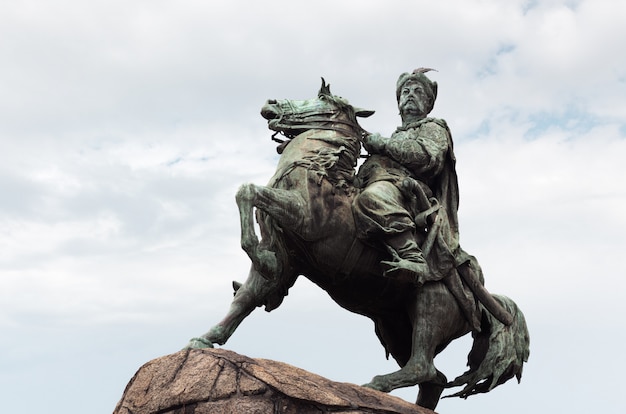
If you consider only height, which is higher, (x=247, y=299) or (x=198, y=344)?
(x=247, y=299)

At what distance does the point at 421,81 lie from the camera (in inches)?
367

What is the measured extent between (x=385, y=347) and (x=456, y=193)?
1.45m

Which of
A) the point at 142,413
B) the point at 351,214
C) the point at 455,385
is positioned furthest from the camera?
the point at 455,385

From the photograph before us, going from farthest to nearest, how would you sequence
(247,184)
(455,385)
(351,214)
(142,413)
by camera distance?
(455,385), (351,214), (247,184), (142,413)

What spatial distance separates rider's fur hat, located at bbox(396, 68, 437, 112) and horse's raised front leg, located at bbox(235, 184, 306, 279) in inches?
73.3

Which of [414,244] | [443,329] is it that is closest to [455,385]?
[443,329]

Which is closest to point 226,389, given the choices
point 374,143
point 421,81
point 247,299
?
point 247,299

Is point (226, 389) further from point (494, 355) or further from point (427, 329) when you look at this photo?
point (494, 355)

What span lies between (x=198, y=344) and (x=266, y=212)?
107cm

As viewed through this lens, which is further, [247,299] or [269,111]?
[269,111]

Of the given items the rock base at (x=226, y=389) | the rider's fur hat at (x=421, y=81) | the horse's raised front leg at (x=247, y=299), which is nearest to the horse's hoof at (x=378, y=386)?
the rock base at (x=226, y=389)

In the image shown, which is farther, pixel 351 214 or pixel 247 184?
pixel 351 214

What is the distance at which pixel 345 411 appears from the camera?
724 centimetres

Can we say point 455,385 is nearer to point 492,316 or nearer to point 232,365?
point 492,316
